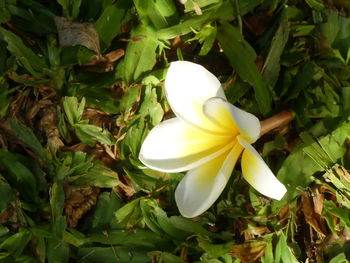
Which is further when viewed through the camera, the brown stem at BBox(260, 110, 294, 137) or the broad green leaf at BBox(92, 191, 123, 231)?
the broad green leaf at BBox(92, 191, 123, 231)

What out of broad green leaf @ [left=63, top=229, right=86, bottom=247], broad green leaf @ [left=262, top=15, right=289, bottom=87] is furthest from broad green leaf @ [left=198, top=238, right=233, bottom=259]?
broad green leaf @ [left=262, top=15, right=289, bottom=87]

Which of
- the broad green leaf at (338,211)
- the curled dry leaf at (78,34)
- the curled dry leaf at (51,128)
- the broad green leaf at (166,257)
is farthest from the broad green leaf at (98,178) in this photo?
the broad green leaf at (338,211)

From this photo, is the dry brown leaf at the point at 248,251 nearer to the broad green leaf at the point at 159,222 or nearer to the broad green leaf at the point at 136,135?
the broad green leaf at the point at 159,222

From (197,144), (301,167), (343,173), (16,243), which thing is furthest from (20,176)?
(343,173)

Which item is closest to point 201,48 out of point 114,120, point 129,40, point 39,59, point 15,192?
point 129,40

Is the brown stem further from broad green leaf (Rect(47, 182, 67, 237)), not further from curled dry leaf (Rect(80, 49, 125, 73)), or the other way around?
broad green leaf (Rect(47, 182, 67, 237))
